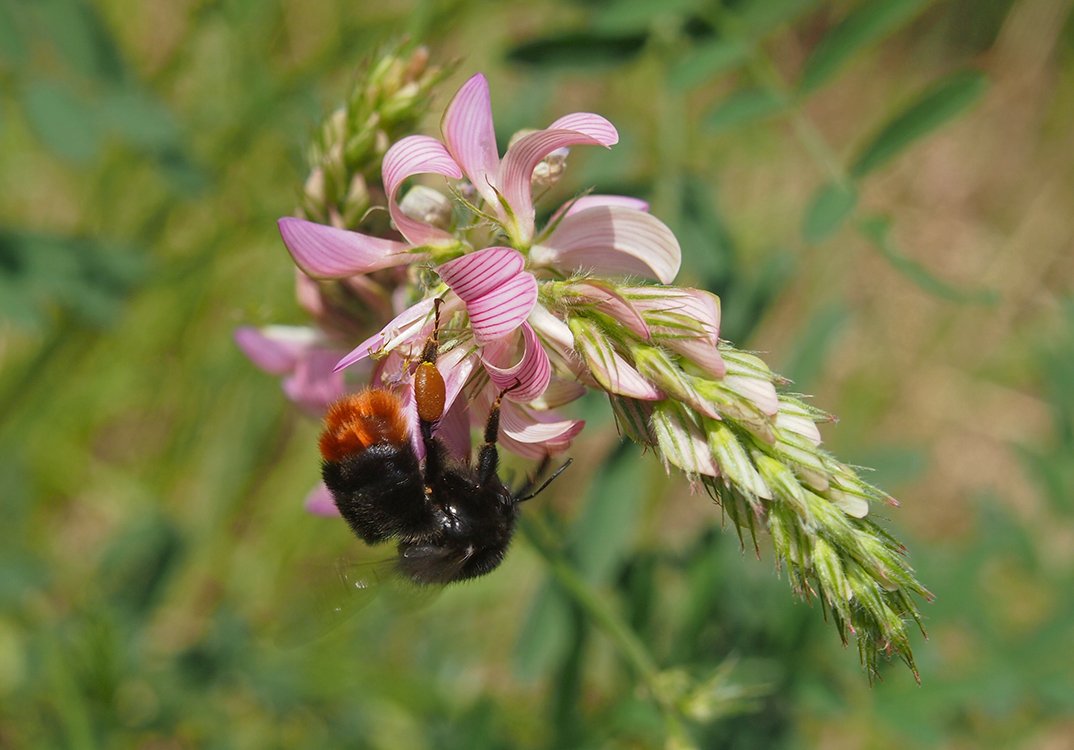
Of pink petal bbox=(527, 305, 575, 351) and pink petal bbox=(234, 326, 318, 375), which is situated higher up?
pink petal bbox=(527, 305, 575, 351)

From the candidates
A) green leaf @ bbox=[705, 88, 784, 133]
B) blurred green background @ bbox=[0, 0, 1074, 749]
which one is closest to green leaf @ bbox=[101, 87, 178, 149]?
blurred green background @ bbox=[0, 0, 1074, 749]

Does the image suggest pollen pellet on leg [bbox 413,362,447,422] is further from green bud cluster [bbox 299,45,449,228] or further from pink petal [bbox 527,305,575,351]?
green bud cluster [bbox 299,45,449,228]

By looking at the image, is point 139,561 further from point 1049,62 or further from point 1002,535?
point 1049,62

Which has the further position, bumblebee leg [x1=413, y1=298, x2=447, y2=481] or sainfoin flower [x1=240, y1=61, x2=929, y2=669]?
bumblebee leg [x1=413, y1=298, x2=447, y2=481]

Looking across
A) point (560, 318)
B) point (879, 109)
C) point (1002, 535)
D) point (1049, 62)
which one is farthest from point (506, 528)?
point (1049, 62)

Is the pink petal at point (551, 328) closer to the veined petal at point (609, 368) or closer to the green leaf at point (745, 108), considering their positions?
the veined petal at point (609, 368)

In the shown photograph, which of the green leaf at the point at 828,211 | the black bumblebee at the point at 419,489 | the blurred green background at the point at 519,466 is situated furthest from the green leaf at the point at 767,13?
the black bumblebee at the point at 419,489

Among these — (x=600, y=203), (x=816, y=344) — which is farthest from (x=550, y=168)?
(x=816, y=344)
